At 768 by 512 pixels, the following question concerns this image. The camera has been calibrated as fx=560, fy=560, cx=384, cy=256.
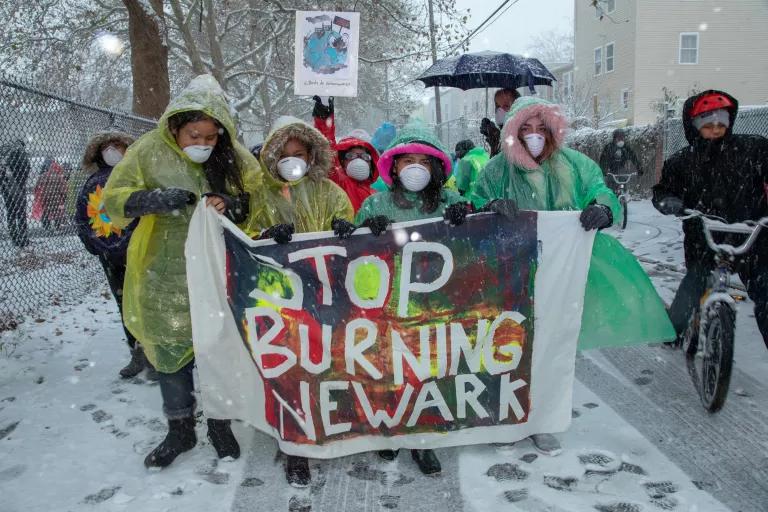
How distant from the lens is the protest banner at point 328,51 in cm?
462

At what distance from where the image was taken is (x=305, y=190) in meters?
3.18

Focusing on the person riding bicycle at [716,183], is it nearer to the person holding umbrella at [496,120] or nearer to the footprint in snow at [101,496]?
the person holding umbrella at [496,120]

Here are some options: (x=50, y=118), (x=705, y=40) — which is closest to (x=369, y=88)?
(x=705, y=40)

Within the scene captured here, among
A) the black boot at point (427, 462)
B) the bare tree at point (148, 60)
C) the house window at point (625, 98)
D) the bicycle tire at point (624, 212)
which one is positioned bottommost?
the black boot at point (427, 462)

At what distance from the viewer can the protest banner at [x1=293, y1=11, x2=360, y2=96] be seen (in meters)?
4.62

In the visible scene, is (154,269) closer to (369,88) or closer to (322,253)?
(322,253)

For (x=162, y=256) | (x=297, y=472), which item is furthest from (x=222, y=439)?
(x=162, y=256)

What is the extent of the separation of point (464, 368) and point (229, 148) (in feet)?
5.75

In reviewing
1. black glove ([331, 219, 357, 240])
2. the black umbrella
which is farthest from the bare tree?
black glove ([331, 219, 357, 240])

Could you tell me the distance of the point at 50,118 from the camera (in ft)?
17.5

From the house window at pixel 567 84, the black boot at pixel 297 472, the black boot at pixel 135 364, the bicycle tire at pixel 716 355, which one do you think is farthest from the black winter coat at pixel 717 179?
the house window at pixel 567 84

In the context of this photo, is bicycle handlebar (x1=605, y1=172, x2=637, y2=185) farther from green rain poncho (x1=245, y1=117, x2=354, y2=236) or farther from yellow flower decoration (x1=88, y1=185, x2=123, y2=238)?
yellow flower decoration (x1=88, y1=185, x2=123, y2=238)

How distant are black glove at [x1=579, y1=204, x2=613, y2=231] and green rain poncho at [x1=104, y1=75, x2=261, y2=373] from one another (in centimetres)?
193

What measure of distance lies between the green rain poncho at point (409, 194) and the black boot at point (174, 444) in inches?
58.2
